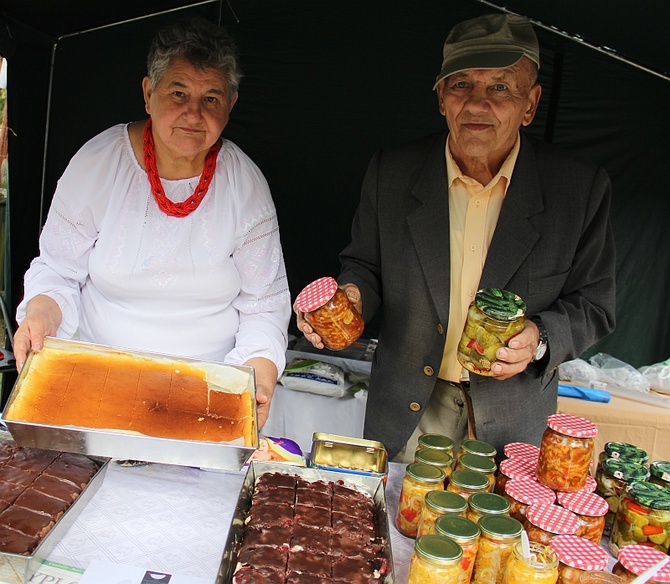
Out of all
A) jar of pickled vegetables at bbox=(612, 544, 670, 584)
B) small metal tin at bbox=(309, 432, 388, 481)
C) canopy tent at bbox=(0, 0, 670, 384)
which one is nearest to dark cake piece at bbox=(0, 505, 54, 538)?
small metal tin at bbox=(309, 432, 388, 481)

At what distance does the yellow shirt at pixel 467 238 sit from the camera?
2260 millimetres

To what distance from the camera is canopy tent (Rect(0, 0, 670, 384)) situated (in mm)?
4090

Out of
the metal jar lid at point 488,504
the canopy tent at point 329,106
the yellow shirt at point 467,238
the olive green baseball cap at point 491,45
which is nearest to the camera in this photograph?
the metal jar lid at point 488,504

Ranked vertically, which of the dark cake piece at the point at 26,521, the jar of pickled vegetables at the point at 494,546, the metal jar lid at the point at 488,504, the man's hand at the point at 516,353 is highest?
the man's hand at the point at 516,353

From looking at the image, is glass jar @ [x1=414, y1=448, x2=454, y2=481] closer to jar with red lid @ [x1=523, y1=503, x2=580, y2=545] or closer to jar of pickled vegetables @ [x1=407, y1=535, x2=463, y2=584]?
jar with red lid @ [x1=523, y1=503, x2=580, y2=545]

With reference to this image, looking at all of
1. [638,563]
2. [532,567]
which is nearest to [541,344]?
[638,563]

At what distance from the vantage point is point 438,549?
127cm

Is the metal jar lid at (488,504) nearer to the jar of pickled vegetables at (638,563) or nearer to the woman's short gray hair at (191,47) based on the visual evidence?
the jar of pickled vegetables at (638,563)

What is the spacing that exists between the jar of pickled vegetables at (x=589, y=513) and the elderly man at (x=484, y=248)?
22.6 inches

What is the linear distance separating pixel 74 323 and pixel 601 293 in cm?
188

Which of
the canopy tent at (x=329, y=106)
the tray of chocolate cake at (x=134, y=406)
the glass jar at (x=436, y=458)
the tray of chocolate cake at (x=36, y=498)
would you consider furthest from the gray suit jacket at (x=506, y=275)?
the canopy tent at (x=329, y=106)

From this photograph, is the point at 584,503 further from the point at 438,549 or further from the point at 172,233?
the point at 172,233

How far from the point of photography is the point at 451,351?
2.29 meters

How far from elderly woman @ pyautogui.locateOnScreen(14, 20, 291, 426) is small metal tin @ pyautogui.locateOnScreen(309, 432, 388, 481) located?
370mm
